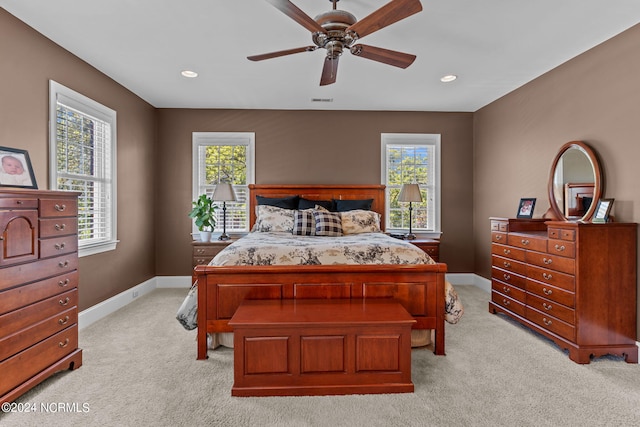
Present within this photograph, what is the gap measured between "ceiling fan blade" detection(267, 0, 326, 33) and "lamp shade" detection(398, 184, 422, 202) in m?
2.88

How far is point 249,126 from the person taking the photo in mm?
4770

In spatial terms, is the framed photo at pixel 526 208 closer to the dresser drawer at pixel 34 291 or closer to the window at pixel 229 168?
the window at pixel 229 168

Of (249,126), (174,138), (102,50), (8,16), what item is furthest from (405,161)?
(8,16)

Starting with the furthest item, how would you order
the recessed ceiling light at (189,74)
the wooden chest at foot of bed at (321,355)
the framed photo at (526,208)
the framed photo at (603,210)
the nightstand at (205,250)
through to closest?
the nightstand at (205,250)
the framed photo at (526,208)
the recessed ceiling light at (189,74)
the framed photo at (603,210)
the wooden chest at foot of bed at (321,355)

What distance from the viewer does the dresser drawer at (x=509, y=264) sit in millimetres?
3130

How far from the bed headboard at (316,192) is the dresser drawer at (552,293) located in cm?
227

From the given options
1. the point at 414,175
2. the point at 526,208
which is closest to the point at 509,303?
the point at 526,208

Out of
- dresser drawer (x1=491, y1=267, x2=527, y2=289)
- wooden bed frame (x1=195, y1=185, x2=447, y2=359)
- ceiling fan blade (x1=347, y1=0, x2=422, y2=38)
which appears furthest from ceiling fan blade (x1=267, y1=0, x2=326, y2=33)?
dresser drawer (x1=491, y1=267, x2=527, y2=289)

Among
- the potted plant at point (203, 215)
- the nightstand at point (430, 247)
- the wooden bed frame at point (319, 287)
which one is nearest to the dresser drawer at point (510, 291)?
the nightstand at point (430, 247)

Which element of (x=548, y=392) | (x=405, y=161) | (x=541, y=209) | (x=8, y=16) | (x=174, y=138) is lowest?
(x=548, y=392)

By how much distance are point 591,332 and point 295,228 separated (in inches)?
112

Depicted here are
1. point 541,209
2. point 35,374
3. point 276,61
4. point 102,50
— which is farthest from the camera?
point 541,209

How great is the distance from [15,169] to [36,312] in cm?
100

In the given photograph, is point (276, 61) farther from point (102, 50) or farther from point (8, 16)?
point (8, 16)
